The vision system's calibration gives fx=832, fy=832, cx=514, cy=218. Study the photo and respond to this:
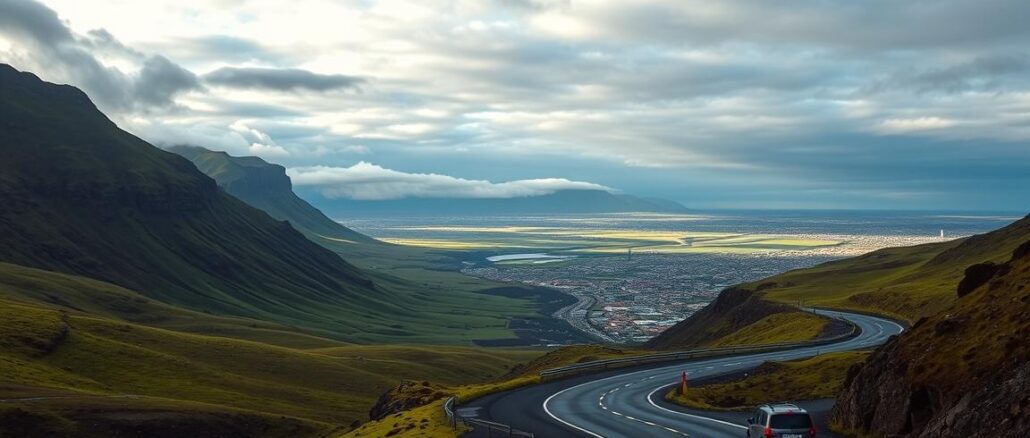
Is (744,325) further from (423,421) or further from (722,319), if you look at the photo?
(423,421)

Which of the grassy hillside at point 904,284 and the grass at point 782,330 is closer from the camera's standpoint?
the grass at point 782,330

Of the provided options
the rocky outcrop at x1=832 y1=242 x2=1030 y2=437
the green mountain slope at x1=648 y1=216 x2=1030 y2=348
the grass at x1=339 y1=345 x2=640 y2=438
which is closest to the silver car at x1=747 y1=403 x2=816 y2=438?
the rocky outcrop at x1=832 y1=242 x2=1030 y2=437

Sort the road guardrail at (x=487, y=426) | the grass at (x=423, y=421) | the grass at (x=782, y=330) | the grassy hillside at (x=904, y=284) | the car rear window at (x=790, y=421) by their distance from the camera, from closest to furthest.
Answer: the car rear window at (x=790, y=421), the road guardrail at (x=487, y=426), the grass at (x=423, y=421), the grass at (x=782, y=330), the grassy hillside at (x=904, y=284)

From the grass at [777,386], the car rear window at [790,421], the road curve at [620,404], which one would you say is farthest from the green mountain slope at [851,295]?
the car rear window at [790,421]

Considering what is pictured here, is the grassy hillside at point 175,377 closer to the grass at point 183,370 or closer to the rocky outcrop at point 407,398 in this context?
the grass at point 183,370

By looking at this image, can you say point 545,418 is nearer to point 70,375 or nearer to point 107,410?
point 107,410

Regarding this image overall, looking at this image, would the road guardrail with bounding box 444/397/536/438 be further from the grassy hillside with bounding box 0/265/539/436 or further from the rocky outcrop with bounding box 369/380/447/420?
the grassy hillside with bounding box 0/265/539/436

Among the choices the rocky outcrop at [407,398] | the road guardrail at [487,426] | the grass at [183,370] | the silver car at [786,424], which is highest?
the silver car at [786,424]
